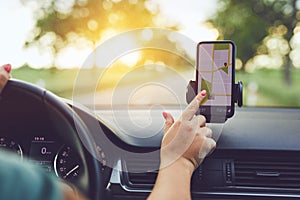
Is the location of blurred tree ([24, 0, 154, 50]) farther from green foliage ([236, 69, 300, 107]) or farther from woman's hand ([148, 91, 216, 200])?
woman's hand ([148, 91, 216, 200])

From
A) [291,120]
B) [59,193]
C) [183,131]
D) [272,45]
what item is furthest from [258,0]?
[59,193]

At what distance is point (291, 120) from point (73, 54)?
1.14 meters

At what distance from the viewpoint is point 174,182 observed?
1774 mm

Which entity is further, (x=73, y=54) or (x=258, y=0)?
(x=258, y=0)

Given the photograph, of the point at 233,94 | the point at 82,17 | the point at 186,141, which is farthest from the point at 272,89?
the point at 186,141

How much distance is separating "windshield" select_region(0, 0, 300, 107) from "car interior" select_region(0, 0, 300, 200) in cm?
1

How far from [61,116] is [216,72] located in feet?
2.26

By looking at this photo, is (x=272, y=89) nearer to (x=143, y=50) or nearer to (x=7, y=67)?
(x=143, y=50)

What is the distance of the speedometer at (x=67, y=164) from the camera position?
2.20 m

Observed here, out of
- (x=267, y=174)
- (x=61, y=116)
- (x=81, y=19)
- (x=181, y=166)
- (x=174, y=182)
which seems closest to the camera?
(x=174, y=182)

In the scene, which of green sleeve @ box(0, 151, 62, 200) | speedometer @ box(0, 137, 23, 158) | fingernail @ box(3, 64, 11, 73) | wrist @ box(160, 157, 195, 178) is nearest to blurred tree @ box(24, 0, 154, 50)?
speedometer @ box(0, 137, 23, 158)

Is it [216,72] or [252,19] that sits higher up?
[252,19]

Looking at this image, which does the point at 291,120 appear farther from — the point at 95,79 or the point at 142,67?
the point at 95,79

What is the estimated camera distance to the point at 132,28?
2805 millimetres
